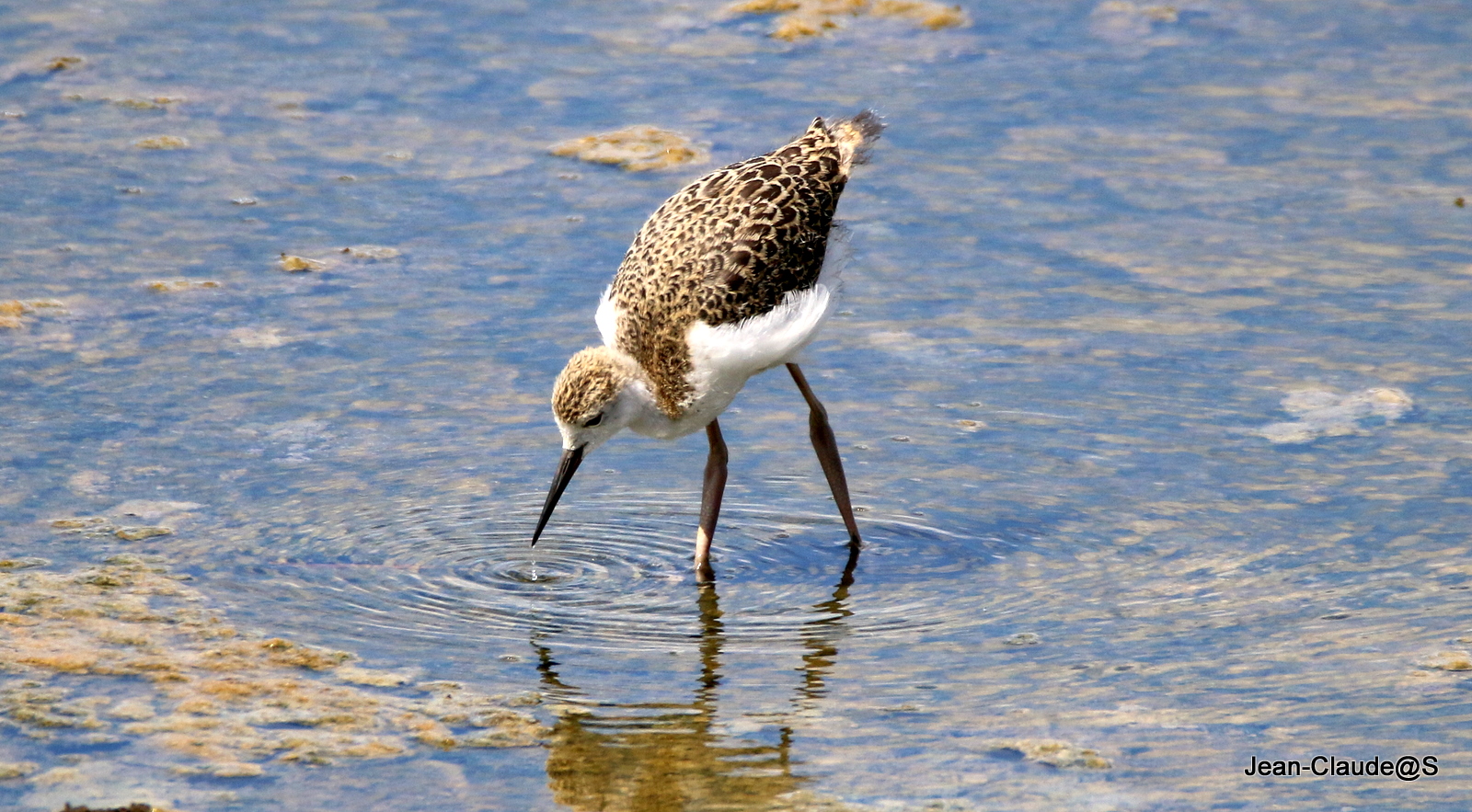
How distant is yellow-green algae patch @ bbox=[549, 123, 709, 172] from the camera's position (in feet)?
31.1

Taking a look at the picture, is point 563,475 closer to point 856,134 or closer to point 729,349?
point 729,349

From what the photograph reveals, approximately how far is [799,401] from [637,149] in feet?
8.24

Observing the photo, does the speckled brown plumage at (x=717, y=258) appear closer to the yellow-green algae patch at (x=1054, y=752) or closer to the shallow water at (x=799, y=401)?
the shallow water at (x=799, y=401)

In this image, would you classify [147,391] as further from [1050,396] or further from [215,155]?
[1050,396]

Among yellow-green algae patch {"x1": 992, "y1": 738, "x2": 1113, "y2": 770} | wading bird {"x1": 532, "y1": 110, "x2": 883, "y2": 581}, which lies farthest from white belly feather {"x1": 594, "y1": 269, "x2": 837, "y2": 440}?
yellow-green algae patch {"x1": 992, "y1": 738, "x2": 1113, "y2": 770}

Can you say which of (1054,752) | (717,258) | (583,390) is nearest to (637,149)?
(717,258)

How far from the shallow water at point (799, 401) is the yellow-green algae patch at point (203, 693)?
52mm

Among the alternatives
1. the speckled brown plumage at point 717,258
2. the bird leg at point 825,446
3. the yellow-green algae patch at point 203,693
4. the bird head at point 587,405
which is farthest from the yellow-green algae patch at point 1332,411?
the yellow-green algae patch at point 203,693

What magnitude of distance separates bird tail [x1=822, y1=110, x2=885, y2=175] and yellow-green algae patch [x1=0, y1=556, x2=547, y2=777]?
8.71 feet

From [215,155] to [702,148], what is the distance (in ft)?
8.03

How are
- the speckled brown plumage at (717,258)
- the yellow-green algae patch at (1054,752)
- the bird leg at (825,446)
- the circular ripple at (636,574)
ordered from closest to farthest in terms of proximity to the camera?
the yellow-green algae patch at (1054,752)
the circular ripple at (636,574)
the speckled brown plumage at (717,258)
the bird leg at (825,446)

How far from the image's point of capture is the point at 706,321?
6.08m

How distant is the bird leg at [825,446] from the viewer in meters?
6.49

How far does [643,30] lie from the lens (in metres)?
11.2
